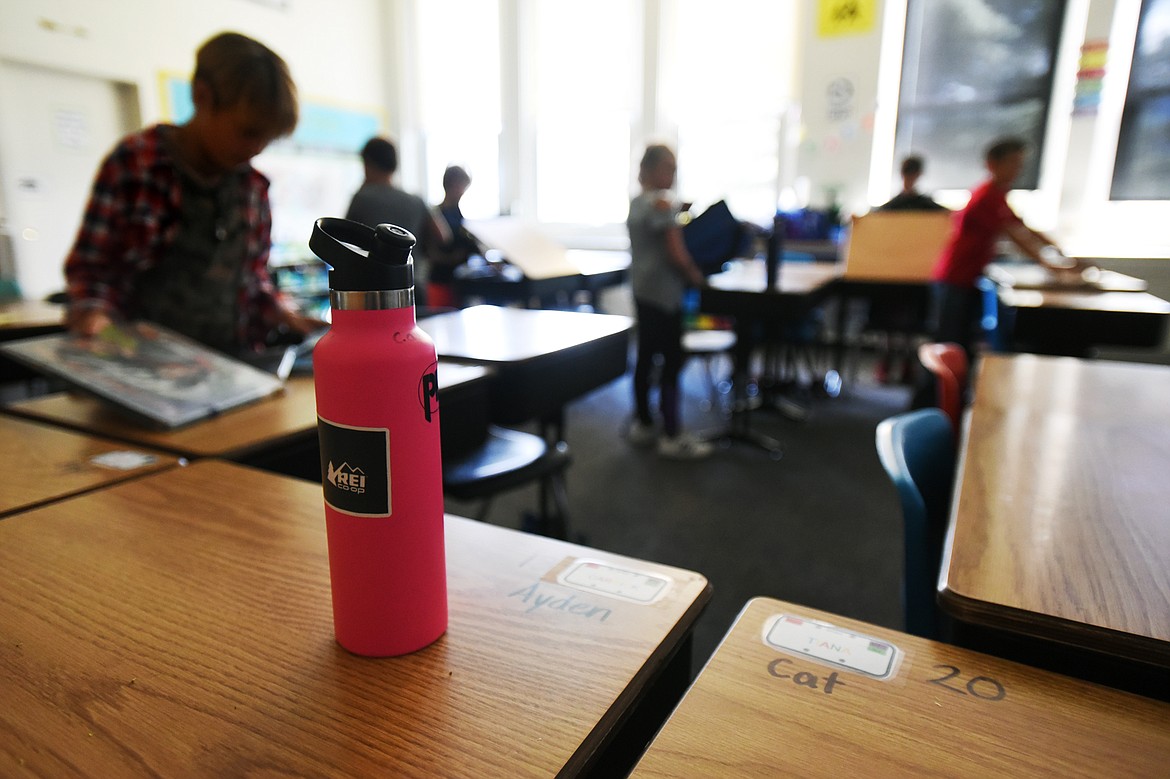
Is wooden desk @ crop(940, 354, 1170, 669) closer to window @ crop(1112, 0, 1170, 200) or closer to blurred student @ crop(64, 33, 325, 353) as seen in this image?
blurred student @ crop(64, 33, 325, 353)

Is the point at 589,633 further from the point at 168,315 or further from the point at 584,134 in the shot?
the point at 584,134

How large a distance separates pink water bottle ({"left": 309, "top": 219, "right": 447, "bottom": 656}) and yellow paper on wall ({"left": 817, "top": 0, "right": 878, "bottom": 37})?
5958mm

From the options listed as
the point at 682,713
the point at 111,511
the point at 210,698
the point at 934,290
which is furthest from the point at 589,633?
the point at 934,290

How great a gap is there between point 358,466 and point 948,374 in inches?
56.2

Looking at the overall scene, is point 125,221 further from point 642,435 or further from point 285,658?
point 642,435

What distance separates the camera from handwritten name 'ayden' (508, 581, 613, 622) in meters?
0.58

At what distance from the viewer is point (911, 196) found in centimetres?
475

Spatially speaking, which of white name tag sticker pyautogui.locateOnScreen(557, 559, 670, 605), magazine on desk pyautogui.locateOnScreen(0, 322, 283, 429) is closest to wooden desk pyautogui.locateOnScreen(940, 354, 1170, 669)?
white name tag sticker pyautogui.locateOnScreen(557, 559, 670, 605)

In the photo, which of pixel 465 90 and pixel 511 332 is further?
pixel 465 90

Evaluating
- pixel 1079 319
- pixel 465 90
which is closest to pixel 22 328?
pixel 1079 319

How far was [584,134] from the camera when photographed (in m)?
6.72

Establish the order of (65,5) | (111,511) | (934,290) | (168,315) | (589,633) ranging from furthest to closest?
(65,5) → (934,290) → (168,315) → (111,511) → (589,633)

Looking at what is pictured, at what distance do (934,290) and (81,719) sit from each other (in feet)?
13.1

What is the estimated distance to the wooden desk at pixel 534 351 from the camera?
1575 mm
